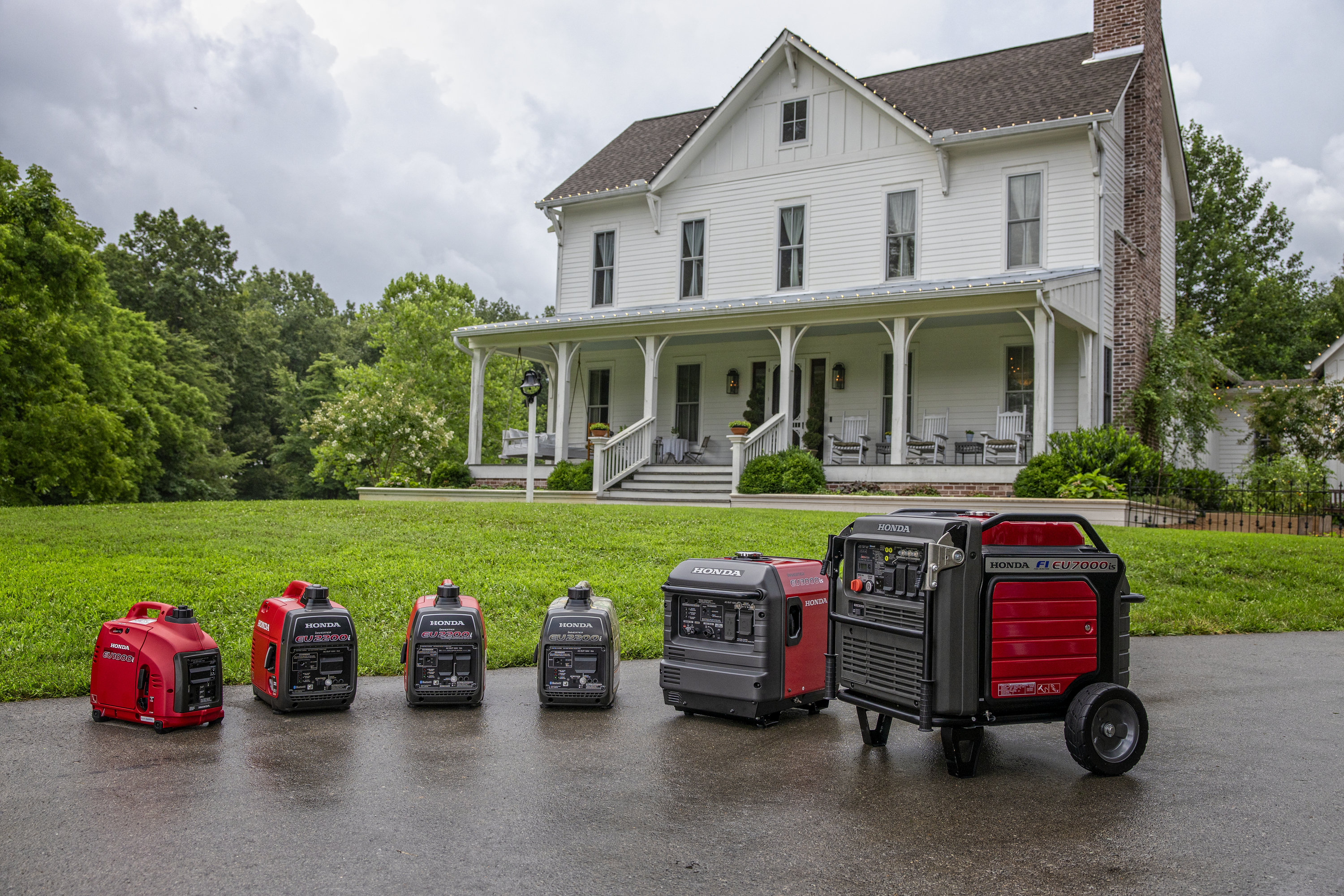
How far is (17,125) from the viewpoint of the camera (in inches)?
1024

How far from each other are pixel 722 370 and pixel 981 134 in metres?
7.16

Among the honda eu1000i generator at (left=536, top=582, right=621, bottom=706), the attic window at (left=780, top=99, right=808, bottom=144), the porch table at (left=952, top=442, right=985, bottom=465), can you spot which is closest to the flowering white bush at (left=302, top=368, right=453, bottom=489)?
the attic window at (left=780, top=99, right=808, bottom=144)

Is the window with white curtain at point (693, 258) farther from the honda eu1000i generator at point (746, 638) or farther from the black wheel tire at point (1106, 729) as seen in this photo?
the black wheel tire at point (1106, 729)

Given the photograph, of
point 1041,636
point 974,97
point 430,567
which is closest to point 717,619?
point 1041,636

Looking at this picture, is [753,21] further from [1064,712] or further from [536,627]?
[1064,712]

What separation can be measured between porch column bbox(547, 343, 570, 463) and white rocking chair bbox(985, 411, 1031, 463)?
855 centimetres

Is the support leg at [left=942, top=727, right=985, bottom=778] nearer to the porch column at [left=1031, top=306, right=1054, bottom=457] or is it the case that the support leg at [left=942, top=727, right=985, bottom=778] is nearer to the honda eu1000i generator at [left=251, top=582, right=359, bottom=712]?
the honda eu1000i generator at [left=251, top=582, right=359, bottom=712]

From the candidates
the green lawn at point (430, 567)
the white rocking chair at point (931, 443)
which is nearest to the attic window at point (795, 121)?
the white rocking chair at point (931, 443)

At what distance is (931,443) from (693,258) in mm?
7313

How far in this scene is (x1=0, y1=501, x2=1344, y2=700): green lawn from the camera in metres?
7.43

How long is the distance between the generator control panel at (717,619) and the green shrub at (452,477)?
16.5m

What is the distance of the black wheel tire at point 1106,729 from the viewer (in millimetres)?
4367

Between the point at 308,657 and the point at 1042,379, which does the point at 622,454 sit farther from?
the point at 308,657

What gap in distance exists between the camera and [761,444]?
18.7 metres
